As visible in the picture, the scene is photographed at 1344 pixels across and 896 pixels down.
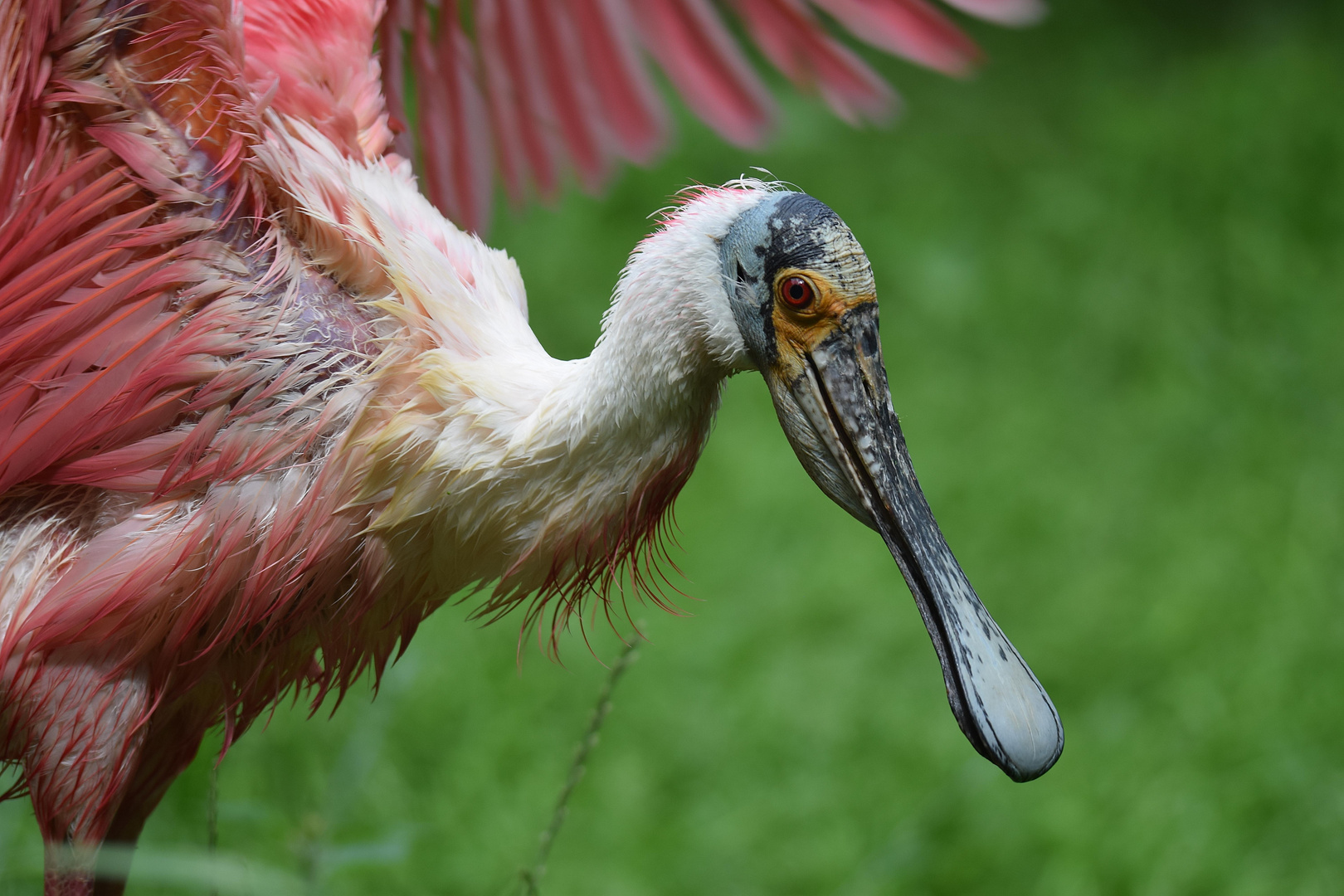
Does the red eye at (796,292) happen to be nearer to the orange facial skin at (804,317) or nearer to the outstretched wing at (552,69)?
the orange facial skin at (804,317)

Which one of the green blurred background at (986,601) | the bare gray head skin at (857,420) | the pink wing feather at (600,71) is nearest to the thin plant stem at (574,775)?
the green blurred background at (986,601)

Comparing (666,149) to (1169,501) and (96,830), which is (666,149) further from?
(1169,501)

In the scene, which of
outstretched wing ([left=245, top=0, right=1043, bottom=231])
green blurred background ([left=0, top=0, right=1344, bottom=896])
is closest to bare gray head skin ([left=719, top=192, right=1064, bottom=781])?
outstretched wing ([left=245, top=0, right=1043, bottom=231])

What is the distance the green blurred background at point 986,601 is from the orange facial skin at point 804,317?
0.49 metres

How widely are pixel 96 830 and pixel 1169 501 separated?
2499 millimetres

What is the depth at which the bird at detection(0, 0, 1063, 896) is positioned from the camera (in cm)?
103

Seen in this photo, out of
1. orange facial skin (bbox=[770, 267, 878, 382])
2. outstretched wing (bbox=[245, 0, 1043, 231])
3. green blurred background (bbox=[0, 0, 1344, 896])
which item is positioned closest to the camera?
orange facial skin (bbox=[770, 267, 878, 382])

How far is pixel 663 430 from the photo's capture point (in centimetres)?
106

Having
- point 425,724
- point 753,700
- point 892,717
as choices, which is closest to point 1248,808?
point 892,717

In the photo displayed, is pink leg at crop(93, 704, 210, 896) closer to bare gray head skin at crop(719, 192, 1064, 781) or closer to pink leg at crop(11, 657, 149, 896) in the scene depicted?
pink leg at crop(11, 657, 149, 896)

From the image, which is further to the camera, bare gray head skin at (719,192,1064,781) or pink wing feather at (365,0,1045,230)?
pink wing feather at (365,0,1045,230)

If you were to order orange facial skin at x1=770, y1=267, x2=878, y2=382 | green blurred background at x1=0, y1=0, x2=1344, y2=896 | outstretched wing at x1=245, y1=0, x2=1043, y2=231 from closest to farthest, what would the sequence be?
1. orange facial skin at x1=770, y1=267, x2=878, y2=382
2. outstretched wing at x1=245, y1=0, x2=1043, y2=231
3. green blurred background at x1=0, y1=0, x2=1344, y2=896

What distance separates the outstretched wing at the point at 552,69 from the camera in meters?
1.21

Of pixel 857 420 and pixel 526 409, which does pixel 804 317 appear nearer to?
pixel 857 420
